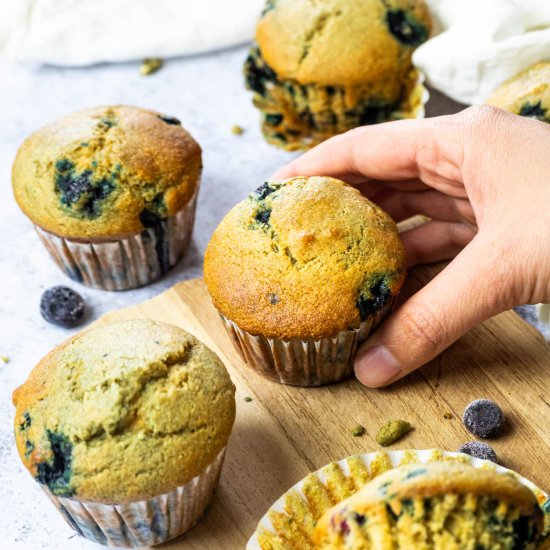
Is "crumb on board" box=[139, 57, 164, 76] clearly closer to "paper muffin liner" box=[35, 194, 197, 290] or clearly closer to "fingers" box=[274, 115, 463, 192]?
→ "paper muffin liner" box=[35, 194, 197, 290]

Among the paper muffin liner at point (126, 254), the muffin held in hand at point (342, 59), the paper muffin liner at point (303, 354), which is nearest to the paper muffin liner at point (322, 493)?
the paper muffin liner at point (303, 354)

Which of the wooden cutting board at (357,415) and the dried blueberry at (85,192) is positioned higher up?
the dried blueberry at (85,192)

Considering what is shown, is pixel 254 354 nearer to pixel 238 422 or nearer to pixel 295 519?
pixel 238 422

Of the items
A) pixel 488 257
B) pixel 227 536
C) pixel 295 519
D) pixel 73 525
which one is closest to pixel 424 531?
pixel 295 519

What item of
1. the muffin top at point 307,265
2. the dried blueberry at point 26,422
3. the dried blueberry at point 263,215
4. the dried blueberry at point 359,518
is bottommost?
the dried blueberry at point 359,518

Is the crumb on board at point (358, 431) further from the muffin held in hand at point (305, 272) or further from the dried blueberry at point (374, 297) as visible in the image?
the dried blueberry at point (374, 297)

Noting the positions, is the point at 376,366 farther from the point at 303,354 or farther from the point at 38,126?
the point at 38,126

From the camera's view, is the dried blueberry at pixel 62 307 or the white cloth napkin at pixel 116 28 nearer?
the dried blueberry at pixel 62 307
